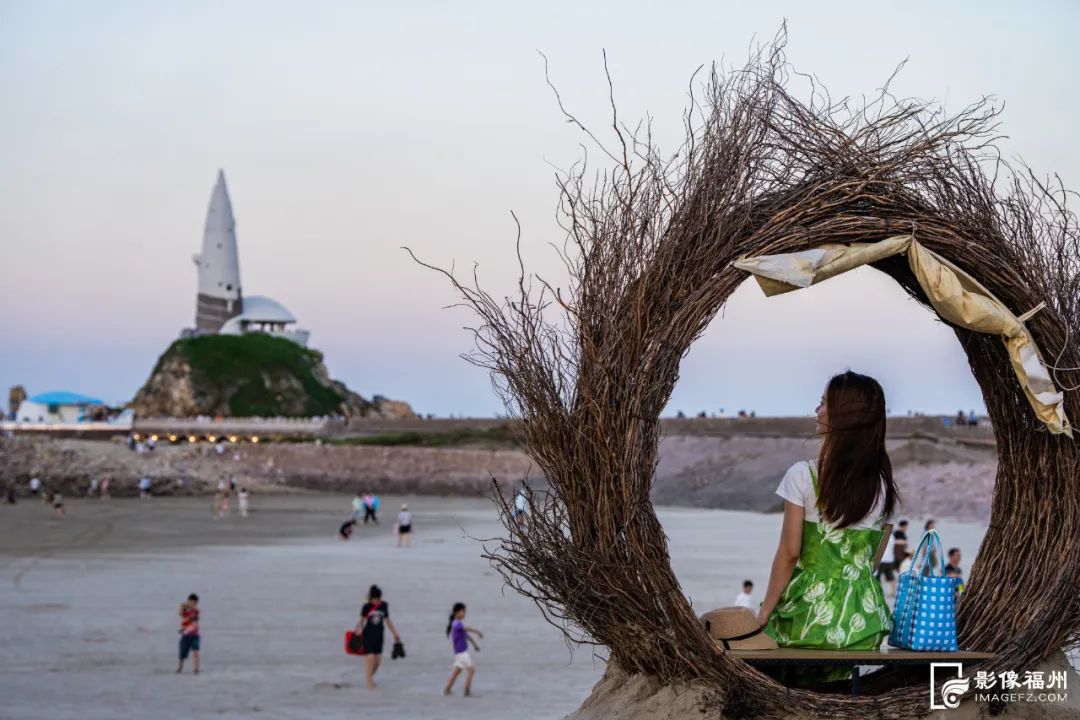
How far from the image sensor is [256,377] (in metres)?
105

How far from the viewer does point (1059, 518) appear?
638 cm

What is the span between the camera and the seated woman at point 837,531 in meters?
5.88

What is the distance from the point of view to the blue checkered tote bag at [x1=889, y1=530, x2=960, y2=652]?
20.1 ft

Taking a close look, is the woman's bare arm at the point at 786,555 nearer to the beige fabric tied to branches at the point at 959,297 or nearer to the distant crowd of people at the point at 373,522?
the beige fabric tied to branches at the point at 959,297

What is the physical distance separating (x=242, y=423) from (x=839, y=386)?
77842 mm

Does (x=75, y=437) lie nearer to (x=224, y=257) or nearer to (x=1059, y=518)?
(x=224, y=257)

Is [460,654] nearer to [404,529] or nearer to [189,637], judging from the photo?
[189,637]

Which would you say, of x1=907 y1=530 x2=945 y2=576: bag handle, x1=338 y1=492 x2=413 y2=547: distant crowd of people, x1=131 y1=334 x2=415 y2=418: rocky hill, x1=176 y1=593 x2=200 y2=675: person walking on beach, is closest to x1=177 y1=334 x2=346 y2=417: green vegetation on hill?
x1=131 y1=334 x2=415 y2=418: rocky hill

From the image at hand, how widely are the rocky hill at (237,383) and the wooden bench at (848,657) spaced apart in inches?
3748

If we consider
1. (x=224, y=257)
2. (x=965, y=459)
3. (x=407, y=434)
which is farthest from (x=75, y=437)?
(x=965, y=459)

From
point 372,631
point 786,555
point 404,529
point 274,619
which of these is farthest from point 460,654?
point 404,529

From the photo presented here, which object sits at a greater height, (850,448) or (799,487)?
(850,448)

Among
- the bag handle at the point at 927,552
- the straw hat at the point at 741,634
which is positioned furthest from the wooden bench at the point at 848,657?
the bag handle at the point at 927,552

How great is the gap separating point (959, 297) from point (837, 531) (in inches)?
45.8
